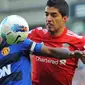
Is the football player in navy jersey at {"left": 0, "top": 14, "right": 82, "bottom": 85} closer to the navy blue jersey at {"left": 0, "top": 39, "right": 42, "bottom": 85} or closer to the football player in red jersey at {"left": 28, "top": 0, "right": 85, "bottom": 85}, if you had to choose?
the navy blue jersey at {"left": 0, "top": 39, "right": 42, "bottom": 85}

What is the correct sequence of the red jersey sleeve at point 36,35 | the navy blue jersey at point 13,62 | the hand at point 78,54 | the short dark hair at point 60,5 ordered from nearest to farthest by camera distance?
1. the hand at point 78,54
2. the navy blue jersey at point 13,62
3. the short dark hair at point 60,5
4. the red jersey sleeve at point 36,35

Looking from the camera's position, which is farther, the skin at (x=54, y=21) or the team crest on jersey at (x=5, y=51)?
the skin at (x=54, y=21)

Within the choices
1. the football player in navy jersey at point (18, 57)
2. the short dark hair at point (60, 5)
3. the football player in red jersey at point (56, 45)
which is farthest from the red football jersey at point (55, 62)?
the football player in navy jersey at point (18, 57)

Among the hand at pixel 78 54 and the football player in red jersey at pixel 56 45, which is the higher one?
the hand at pixel 78 54

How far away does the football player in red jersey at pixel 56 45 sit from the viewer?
8281mm

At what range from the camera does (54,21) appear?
8.18 metres

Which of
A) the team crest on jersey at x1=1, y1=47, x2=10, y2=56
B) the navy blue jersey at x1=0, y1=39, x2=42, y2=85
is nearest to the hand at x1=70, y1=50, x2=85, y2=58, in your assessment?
the navy blue jersey at x1=0, y1=39, x2=42, y2=85

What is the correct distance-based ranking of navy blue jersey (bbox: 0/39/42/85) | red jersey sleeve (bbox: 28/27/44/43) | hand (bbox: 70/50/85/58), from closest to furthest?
1. hand (bbox: 70/50/85/58)
2. navy blue jersey (bbox: 0/39/42/85)
3. red jersey sleeve (bbox: 28/27/44/43)

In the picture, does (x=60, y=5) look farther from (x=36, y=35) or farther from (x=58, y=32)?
(x=36, y=35)

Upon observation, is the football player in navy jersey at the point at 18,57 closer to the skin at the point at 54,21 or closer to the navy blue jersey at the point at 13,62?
the navy blue jersey at the point at 13,62

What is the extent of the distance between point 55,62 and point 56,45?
25 cm

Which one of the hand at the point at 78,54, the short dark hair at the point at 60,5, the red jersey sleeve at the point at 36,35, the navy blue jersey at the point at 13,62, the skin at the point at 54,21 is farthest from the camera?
the red jersey sleeve at the point at 36,35

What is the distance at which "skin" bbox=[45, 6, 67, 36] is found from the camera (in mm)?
8133

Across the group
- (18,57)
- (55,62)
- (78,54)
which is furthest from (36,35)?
(78,54)
